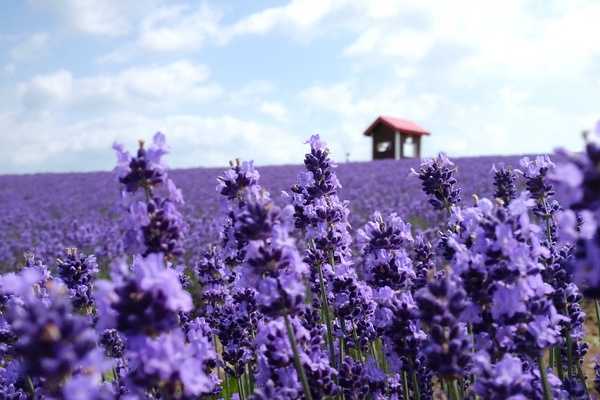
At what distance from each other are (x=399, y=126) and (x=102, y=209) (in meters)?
22.2

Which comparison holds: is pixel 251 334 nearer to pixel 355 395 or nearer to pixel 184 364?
pixel 355 395

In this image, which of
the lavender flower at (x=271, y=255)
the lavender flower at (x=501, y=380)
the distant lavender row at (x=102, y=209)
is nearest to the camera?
the lavender flower at (x=501, y=380)

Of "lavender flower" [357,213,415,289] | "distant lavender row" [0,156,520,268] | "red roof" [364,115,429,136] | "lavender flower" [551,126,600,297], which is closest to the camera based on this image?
"lavender flower" [551,126,600,297]

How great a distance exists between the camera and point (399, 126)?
1406 inches

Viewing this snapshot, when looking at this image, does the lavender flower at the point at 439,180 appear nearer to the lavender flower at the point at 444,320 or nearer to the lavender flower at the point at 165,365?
the lavender flower at the point at 444,320

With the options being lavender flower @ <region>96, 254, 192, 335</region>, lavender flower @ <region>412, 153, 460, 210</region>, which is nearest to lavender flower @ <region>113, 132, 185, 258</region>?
lavender flower @ <region>96, 254, 192, 335</region>

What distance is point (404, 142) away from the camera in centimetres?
3800

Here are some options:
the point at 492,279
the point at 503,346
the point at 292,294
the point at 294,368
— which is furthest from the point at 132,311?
the point at 503,346

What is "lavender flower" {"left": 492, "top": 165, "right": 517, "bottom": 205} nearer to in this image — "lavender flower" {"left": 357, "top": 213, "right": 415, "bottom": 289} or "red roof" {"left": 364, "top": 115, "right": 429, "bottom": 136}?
"lavender flower" {"left": 357, "top": 213, "right": 415, "bottom": 289}

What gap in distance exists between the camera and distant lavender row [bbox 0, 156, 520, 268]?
34.3 ft

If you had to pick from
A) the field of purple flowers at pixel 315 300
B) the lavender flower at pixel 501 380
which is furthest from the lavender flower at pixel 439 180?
the lavender flower at pixel 501 380

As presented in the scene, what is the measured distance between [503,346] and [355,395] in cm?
70

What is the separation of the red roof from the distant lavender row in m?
13.7

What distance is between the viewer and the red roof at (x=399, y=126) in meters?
35.5
